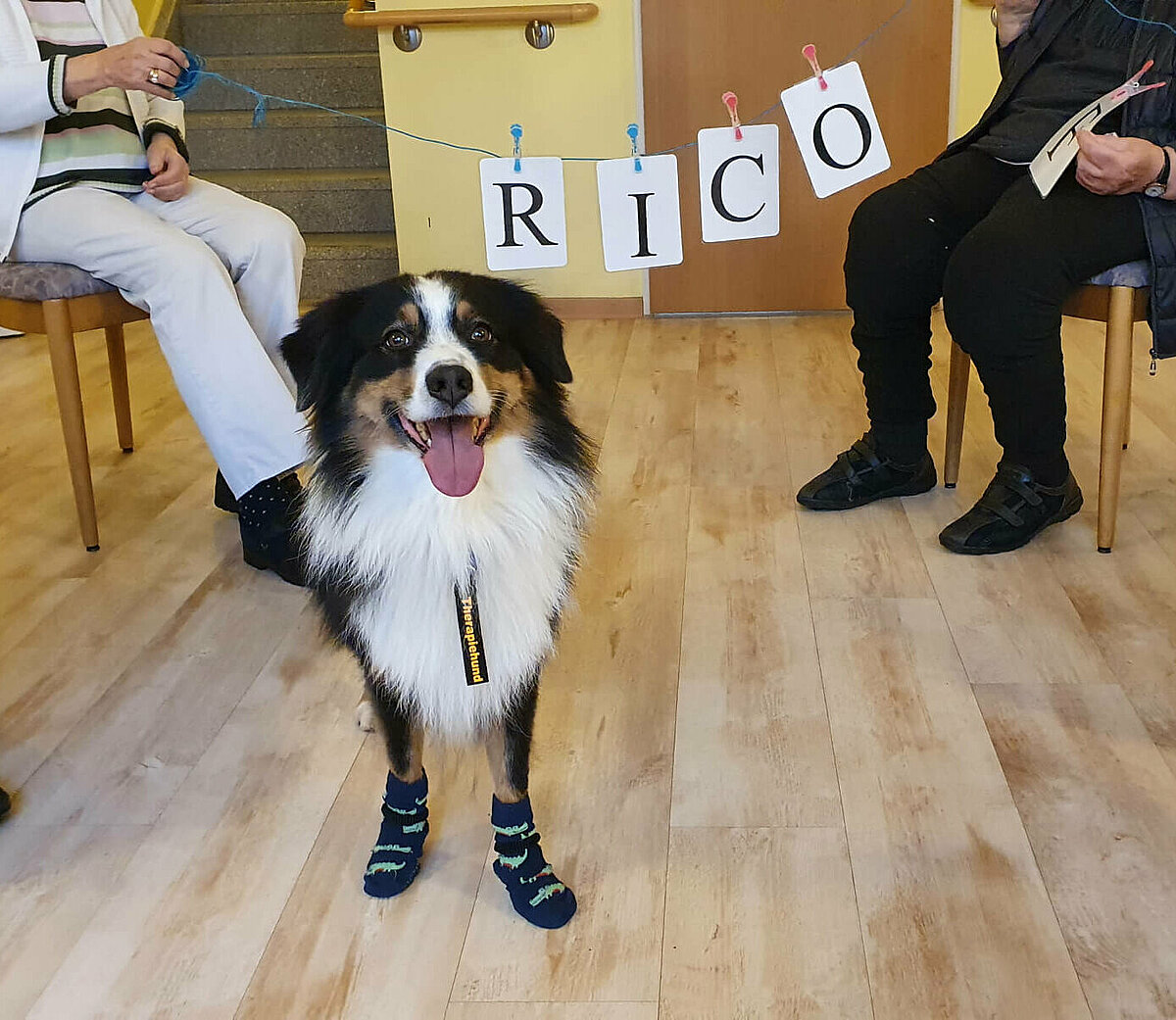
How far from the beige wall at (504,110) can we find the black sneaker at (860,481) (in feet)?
6.12

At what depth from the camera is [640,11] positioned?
3889mm

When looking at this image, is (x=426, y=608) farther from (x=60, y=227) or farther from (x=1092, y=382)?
(x=1092, y=382)

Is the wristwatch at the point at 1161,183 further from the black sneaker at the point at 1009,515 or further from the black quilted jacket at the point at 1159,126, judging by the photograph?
the black sneaker at the point at 1009,515

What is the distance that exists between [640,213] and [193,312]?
0.83 m

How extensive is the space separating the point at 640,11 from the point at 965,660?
2747 mm

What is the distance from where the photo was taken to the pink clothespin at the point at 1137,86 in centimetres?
196

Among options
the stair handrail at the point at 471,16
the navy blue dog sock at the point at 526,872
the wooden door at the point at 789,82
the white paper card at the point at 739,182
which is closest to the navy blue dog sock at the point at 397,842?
the navy blue dog sock at the point at 526,872

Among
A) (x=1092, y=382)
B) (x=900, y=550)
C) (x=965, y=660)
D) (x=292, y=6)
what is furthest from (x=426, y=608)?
(x=292, y=6)

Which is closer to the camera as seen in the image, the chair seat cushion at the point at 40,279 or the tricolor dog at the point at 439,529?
the tricolor dog at the point at 439,529

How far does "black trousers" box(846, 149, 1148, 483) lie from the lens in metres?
2.06

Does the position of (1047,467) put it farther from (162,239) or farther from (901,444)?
(162,239)

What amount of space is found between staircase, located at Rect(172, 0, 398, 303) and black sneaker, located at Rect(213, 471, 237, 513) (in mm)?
1904

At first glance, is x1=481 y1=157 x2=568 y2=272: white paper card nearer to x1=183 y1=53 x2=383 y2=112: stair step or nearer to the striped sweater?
the striped sweater

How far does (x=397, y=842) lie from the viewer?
144 centimetres
